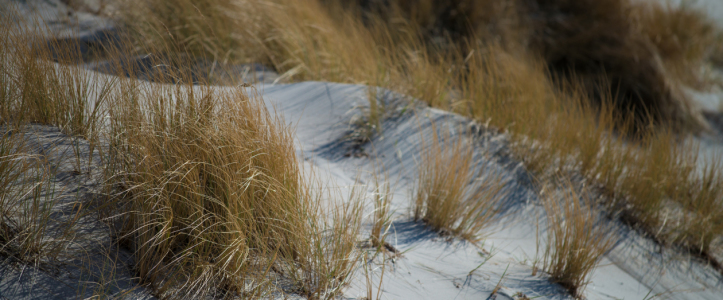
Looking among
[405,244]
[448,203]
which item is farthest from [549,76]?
[405,244]

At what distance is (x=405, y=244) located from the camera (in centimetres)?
176

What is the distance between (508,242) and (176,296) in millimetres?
1634

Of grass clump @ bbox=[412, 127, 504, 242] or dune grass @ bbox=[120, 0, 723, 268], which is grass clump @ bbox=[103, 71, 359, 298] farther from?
dune grass @ bbox=[120, 0, 723, 268]

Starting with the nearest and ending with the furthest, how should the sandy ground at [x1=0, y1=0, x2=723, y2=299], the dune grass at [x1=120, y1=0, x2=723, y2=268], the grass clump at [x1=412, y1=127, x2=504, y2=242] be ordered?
the sandy ground at [x1=0, y1=0, x2=723, y2=299] → the grass clump at [x1=412, y1=127, x2=504, y2=242] → the dune grass at [x1=120, y1=0, x2=723, y2=268]

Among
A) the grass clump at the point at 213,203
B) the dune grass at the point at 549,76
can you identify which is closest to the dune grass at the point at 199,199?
the grass clump at the point at 213,203

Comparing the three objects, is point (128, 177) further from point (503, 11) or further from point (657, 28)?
point (657, 28)

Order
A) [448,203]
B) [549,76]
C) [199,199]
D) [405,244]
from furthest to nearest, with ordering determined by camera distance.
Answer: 1. [549,76]
2. [448,203]
3. [405,244]
4. [199,199]

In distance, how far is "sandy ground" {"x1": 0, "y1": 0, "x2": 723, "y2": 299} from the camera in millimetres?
1180

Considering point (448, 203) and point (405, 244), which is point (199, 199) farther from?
point (448, 203)

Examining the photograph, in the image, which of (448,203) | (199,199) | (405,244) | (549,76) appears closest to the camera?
(199,199)

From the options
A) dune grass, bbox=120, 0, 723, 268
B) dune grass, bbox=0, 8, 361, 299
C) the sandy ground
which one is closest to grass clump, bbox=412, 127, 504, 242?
the sandy ground

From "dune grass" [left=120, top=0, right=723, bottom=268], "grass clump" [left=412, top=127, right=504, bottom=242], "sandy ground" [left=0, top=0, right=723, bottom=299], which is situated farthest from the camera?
"dune grass" [left=120, top=0, right=723, bottom=268]

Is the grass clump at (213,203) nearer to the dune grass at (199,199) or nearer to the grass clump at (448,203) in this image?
the dune grass at (199,199)

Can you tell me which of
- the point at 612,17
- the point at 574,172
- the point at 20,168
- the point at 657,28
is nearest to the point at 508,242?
the point at 574,172
